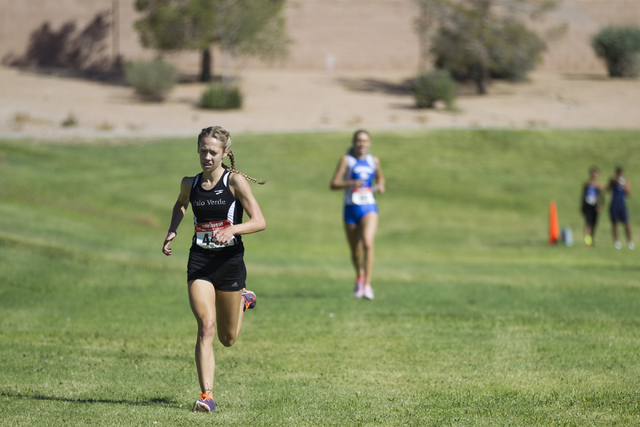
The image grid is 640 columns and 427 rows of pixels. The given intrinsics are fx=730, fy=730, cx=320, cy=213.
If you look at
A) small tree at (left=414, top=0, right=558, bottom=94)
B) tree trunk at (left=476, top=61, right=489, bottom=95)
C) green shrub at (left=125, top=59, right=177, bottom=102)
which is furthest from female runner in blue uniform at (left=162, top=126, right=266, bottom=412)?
tree trunk at (left=476, top=61, right=489, bottom=95)

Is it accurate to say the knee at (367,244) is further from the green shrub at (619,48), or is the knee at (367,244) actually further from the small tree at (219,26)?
the green shrub at (619,48)

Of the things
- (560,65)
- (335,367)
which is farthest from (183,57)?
(335,367)

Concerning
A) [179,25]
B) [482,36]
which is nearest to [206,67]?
[179,25]

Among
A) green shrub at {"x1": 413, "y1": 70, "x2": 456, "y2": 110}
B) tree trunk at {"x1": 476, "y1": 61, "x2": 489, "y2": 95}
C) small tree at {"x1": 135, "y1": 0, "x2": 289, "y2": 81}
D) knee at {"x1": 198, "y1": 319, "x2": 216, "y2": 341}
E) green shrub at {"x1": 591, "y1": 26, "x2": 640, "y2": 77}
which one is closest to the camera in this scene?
knee at {"x1": 198, "y1": 319, "x2": 216, "y2": 341}

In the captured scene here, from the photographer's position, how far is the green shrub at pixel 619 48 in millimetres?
45562

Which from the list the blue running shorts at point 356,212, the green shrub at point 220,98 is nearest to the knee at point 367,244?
the blue running shorts at point 356,212

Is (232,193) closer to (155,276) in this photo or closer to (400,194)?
(155,276)

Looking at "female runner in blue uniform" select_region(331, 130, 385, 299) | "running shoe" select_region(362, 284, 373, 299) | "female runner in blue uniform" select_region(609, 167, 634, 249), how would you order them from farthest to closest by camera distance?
"female runner in blue uniform" select_region(609, 167, 634, 249) → "running shoe" select_region(362, 284, 373, 299) → "female runner in blue uniform" select_region(331, 130, 385, 299)

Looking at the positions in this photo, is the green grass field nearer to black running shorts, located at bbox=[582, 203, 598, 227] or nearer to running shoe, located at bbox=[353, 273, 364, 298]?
running shoe, located at bbox=[353, 273, 364, 298]

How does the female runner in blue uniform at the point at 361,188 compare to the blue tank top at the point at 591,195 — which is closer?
the female runner in blue uniform at the point at 361,188

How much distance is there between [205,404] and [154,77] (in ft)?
119

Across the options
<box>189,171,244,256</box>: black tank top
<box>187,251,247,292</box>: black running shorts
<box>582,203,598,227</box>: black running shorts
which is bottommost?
<box>582,203,598,227</box>: black running shorts

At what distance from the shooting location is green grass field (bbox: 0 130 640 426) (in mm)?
5590

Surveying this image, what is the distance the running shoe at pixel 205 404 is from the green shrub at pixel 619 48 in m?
46.2
